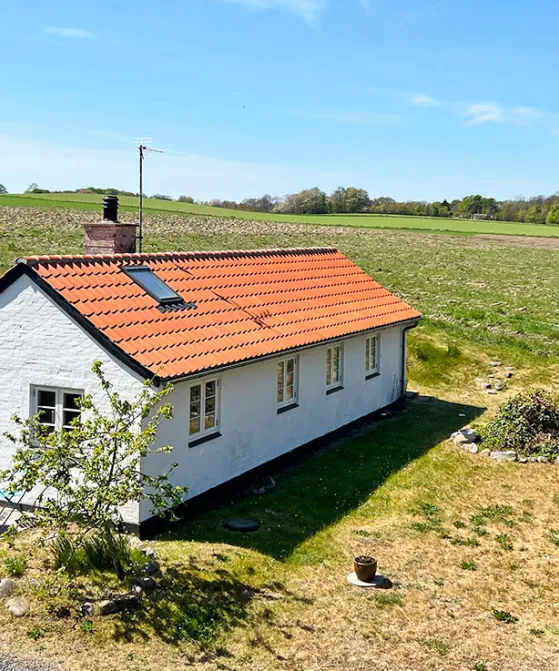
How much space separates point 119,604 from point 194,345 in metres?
5.57

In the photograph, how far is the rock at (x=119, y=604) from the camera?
10.5 metres

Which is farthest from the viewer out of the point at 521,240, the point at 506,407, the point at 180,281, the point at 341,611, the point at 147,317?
the point at 521,240

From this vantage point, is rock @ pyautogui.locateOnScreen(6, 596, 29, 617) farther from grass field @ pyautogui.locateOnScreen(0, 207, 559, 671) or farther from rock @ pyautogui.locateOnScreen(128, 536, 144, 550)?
rock @ pyautogui.locateOnScreen(128, 536, 144, 550)

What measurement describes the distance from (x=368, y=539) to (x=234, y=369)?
14.5 ft

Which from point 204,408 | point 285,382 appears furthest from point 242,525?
point 285,382

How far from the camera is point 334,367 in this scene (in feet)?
65.0

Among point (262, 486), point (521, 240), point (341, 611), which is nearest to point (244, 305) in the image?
point (262, 486)

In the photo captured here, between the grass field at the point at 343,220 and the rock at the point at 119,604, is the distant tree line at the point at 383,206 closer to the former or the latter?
the grass field at the point at 343,220

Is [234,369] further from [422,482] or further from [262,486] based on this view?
[422,482]

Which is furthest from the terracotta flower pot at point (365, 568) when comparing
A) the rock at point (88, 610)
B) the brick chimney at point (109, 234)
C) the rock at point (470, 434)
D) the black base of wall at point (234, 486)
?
the brick chimney at point (109, 234)

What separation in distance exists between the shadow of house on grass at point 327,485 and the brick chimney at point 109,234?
6.71 metres

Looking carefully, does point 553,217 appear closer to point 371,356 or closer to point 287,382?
point 371,356

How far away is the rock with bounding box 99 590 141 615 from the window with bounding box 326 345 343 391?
31.5ft

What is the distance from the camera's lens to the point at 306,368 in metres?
18.1
